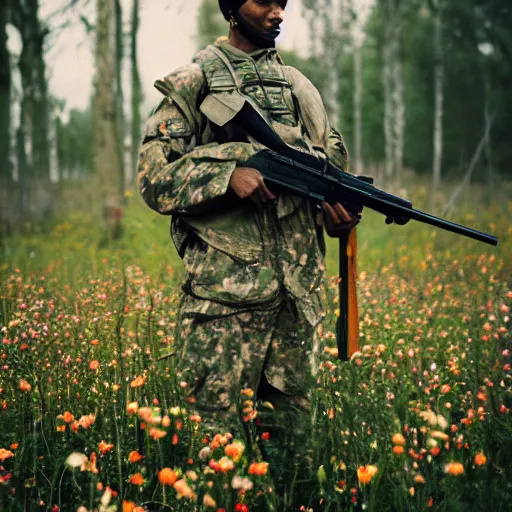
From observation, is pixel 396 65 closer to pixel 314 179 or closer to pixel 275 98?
pixel 275 98

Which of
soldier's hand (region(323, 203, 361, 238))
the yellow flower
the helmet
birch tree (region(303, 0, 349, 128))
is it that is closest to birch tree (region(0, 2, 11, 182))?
birch tree (region(303, 0, 349, 128))

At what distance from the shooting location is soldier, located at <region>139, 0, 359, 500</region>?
7.77ft

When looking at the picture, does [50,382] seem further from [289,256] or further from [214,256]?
[289,256]

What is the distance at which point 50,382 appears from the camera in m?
2.61

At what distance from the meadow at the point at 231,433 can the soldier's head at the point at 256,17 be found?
44.3 inches

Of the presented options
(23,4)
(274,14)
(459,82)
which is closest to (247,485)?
(274,14)

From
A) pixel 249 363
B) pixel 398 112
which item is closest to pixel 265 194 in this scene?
pixel 249 363

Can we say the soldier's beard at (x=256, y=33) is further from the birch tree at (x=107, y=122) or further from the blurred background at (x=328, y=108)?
the birch tree at (x=107, y=122)

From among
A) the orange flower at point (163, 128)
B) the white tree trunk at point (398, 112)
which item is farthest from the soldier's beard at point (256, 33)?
the white tree trunk at point (398, 112)

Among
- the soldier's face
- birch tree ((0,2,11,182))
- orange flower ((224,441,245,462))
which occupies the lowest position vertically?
orange flower ((224,441,245,462))

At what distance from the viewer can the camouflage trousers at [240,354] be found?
95.7 inches

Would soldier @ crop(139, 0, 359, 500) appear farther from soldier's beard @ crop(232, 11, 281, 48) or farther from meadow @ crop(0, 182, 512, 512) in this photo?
meadow @ crop(0, 182, 512, 512)

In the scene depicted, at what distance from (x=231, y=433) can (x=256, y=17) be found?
1659mm

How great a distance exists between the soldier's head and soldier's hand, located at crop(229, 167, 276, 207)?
60cm
